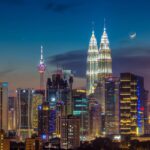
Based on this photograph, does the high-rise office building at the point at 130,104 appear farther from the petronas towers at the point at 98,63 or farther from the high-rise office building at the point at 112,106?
the petronas towers at the point at 98,63

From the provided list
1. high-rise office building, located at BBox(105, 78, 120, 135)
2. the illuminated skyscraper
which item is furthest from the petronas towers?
the illuminated skyscraper

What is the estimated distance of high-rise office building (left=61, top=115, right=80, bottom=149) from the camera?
44.0m

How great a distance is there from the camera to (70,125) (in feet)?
148

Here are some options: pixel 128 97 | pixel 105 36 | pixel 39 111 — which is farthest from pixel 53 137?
pixel 105 36

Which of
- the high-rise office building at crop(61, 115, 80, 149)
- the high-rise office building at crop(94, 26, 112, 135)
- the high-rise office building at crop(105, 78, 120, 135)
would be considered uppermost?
the high-rise office building at crop(94, 26, 112, 135)

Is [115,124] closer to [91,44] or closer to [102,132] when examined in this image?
[102,132]

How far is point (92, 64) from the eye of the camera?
185 ft

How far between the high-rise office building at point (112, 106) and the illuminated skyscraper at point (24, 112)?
6061 millimetres

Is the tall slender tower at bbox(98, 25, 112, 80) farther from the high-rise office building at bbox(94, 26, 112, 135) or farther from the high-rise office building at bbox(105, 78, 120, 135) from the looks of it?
the high-rise office building at bbox(105, 78, 120, 135)

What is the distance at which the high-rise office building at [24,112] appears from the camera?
53281 millimetres

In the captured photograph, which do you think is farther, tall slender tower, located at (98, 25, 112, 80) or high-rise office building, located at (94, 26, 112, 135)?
tall slender tower, located at (98, 25, 112, 80)

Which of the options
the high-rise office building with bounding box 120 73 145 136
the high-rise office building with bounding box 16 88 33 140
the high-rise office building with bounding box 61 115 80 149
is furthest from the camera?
the high-rise office building with bounding box 16 88 33 140

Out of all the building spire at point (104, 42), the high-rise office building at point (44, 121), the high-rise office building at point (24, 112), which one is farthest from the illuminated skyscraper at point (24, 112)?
the building spire at point (104, 42)

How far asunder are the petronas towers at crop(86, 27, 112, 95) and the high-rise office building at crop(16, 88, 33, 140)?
500 cm
